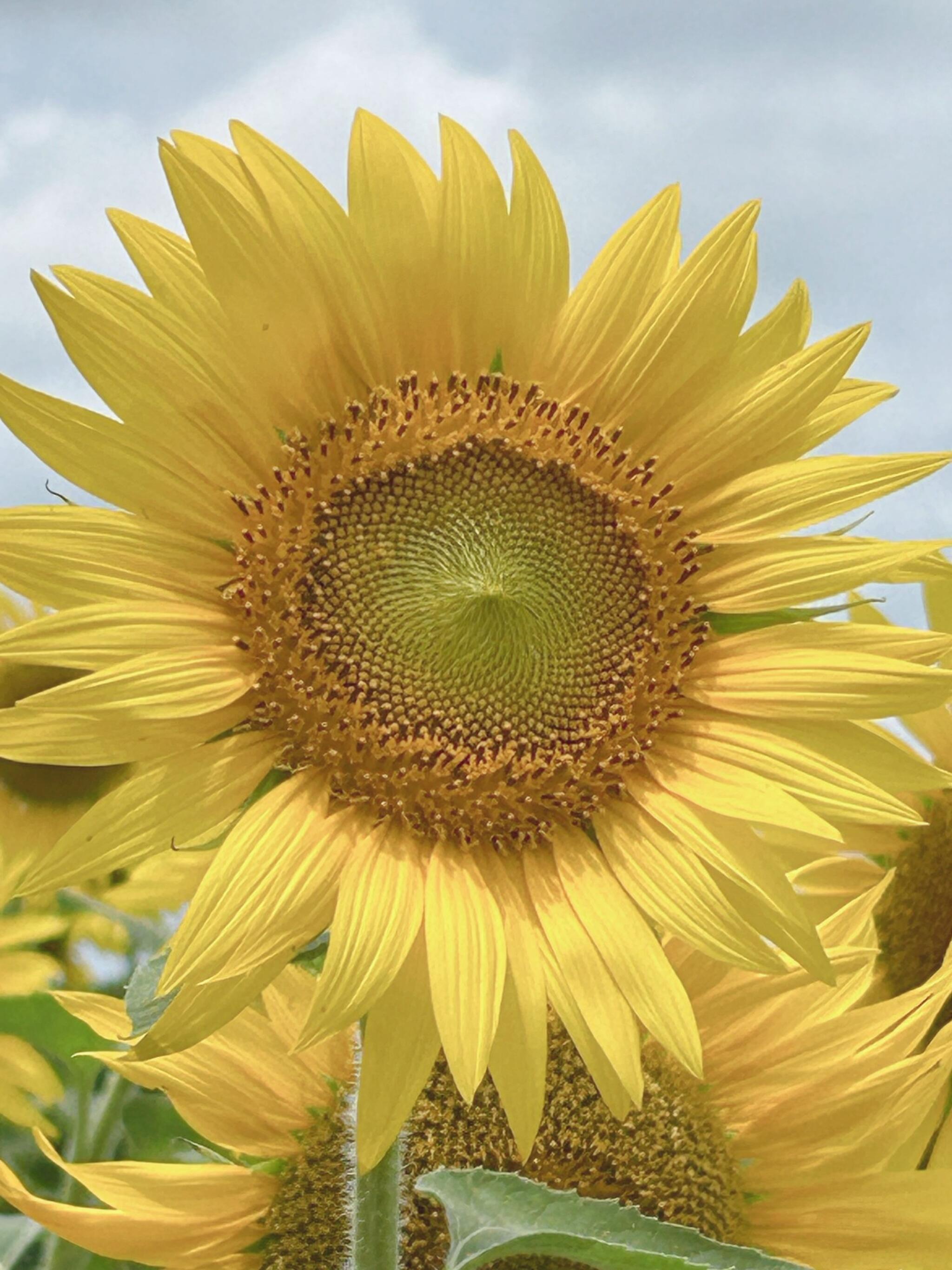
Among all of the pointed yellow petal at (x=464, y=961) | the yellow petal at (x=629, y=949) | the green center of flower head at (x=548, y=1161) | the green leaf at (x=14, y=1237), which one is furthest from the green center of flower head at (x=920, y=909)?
the green leaf at (x=14, y=1237)

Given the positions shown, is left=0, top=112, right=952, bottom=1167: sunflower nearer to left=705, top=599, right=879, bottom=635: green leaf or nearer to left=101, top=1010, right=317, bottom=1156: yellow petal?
left=705, top=599, right=879, bottom=635: green leaf

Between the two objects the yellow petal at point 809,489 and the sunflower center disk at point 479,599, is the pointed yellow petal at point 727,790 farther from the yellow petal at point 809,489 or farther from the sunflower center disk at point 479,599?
the yellow petal at point 809,489

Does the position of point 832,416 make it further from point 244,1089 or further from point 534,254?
point 244,1089

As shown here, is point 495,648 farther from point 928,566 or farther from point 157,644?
point 928,566

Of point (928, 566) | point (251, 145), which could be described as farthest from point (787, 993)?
point (251, 145)

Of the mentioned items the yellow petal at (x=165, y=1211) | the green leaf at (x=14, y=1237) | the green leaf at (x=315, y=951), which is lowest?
the green leaf at (x=14, y=1237)

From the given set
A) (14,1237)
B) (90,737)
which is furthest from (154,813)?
(14,1237)
